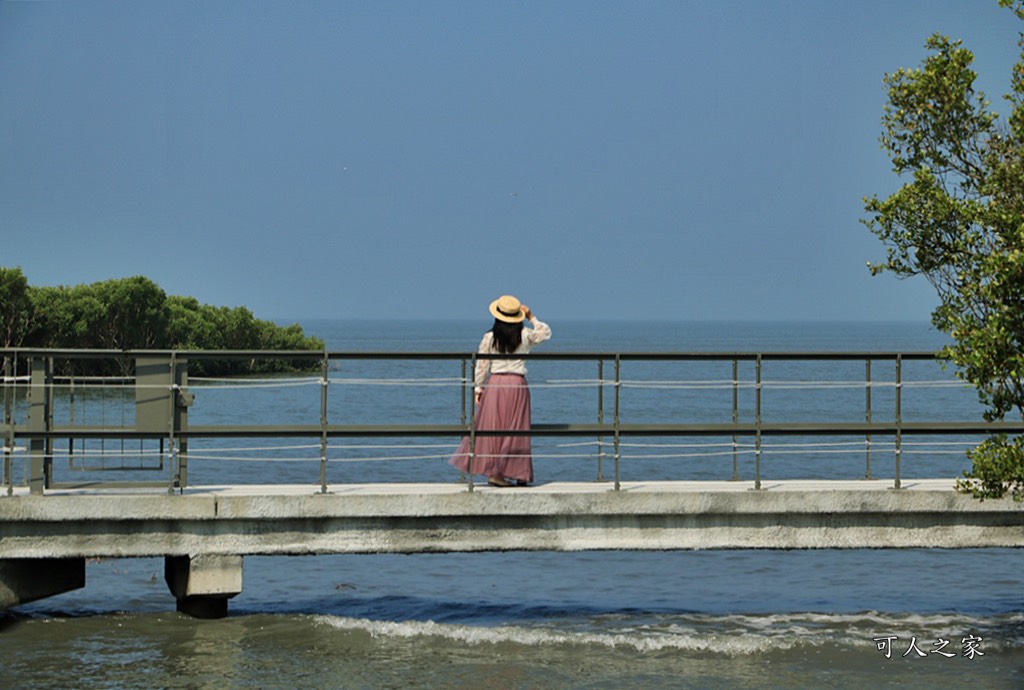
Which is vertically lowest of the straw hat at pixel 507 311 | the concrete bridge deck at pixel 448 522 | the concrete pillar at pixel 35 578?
the concrete pillar at pixel 35 578

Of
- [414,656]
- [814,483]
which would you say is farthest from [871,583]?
[414,656]

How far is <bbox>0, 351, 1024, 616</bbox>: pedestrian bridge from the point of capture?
438 inches

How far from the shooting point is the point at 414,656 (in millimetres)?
11492

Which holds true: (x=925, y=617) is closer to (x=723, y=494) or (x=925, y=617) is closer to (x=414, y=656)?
(x=723, y=494)

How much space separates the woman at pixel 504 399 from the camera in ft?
39.3

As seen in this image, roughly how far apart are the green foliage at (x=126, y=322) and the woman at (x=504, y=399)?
37346 millimetres

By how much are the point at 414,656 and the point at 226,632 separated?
5.70 ft

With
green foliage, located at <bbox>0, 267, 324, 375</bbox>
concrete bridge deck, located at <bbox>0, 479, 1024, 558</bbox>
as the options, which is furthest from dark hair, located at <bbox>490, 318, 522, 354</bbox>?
green foliage, located at <bbox>0, 267, 324, 375</bbox>

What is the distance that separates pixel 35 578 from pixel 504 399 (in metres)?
4.31

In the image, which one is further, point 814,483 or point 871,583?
point 871,583

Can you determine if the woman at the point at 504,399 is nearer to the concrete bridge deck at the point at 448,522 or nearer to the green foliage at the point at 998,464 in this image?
the concrete bridge deck at the point at 448,522

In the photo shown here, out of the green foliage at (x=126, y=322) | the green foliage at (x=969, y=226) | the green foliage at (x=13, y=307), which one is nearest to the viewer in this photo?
the green foliage at (x=969, y=226)

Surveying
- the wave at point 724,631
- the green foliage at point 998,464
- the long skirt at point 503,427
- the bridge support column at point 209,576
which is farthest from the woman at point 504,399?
the green foliage at point 998,464

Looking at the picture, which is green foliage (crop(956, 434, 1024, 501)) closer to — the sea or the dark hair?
the sea
